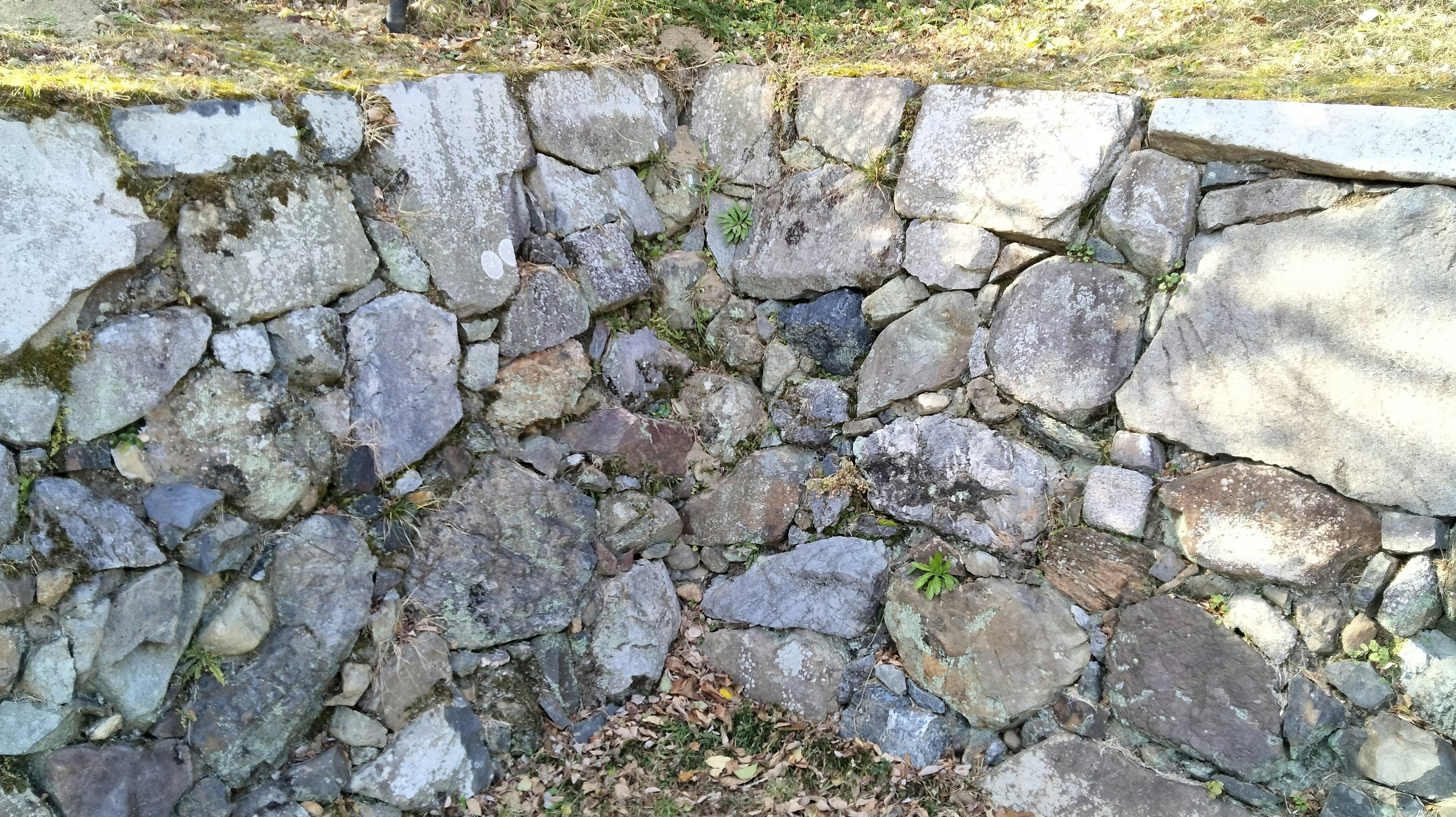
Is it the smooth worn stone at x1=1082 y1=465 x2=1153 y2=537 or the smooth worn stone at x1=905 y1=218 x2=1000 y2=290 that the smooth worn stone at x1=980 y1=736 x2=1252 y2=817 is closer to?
the smooth worn stone at x1=1082 y1=465 x2=1153 y2=537

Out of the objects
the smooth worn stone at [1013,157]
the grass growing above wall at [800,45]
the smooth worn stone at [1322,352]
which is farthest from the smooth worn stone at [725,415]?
the smooth worn stone at [1322,352]

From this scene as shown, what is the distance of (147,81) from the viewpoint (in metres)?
3.02

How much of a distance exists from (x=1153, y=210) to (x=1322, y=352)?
0.79 m

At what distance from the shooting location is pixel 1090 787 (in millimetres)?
3420

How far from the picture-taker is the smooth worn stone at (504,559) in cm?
362

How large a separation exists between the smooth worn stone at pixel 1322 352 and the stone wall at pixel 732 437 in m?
0.01

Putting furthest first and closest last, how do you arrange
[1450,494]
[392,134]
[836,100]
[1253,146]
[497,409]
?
[836,100], [497,409], [392,134], [1253,146], [1450,494]

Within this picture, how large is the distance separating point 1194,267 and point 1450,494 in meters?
1.11

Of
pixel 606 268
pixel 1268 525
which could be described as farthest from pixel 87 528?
pixel 1268 525

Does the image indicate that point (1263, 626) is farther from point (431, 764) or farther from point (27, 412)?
point (27, 412)

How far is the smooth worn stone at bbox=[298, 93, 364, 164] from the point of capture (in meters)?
3.33

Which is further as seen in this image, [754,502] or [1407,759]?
[754,502]

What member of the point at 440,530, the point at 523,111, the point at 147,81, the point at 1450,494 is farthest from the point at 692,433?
the point at 1450,494

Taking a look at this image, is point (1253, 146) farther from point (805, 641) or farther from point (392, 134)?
point (392, 134)
